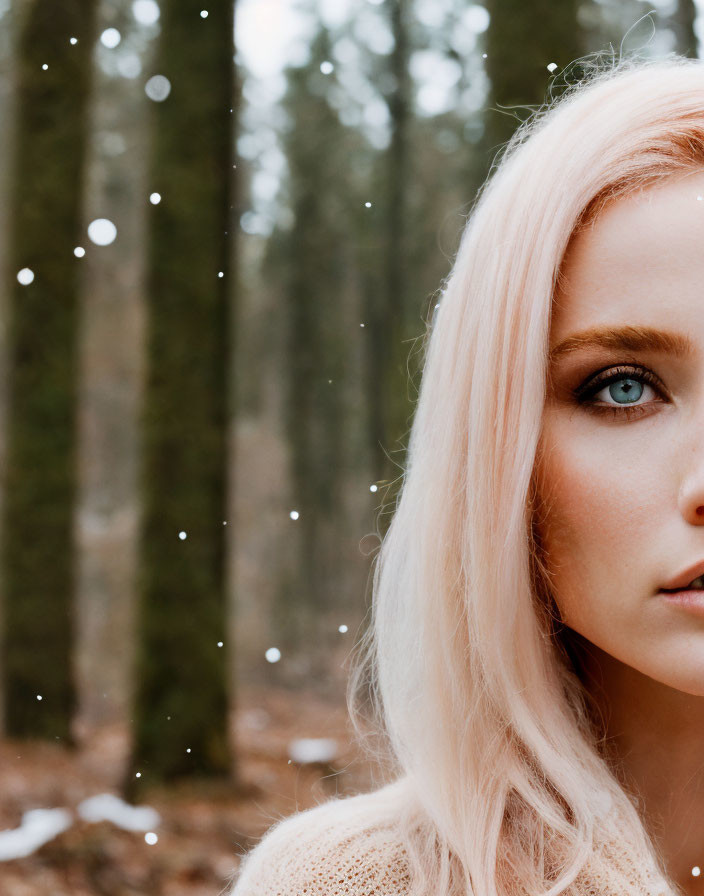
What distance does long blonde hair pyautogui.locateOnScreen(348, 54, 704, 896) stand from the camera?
1079mm

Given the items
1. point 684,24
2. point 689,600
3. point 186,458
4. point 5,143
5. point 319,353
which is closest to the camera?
point 689,600

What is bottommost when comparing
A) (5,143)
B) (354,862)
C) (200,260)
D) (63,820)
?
(63,820)

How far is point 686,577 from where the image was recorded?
97cm

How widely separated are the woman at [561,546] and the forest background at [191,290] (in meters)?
0.90

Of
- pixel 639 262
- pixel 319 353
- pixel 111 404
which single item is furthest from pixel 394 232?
pixel 639 262

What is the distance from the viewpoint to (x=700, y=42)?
8.02ft

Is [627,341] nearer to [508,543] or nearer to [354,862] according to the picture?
[508,543]

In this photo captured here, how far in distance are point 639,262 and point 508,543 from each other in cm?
34

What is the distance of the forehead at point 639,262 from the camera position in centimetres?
102

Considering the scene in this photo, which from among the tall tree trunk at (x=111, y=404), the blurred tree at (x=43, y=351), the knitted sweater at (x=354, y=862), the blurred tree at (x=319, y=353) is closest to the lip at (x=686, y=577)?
the knitted sweater at (x=354, y=862)

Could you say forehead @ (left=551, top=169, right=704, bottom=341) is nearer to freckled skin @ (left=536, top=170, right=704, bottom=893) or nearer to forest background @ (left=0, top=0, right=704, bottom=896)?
freckled skin @ (left=536, top=170, right=704, bottom=893)

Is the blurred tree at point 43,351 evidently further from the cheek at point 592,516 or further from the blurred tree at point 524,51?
the cheek at point 592,516

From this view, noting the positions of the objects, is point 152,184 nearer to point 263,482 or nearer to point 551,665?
point 551,665

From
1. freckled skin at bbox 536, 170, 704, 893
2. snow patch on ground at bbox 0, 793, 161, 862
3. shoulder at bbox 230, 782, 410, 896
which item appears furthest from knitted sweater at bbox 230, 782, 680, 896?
snow patch on ground at bbox 0, 793, 161, 862
